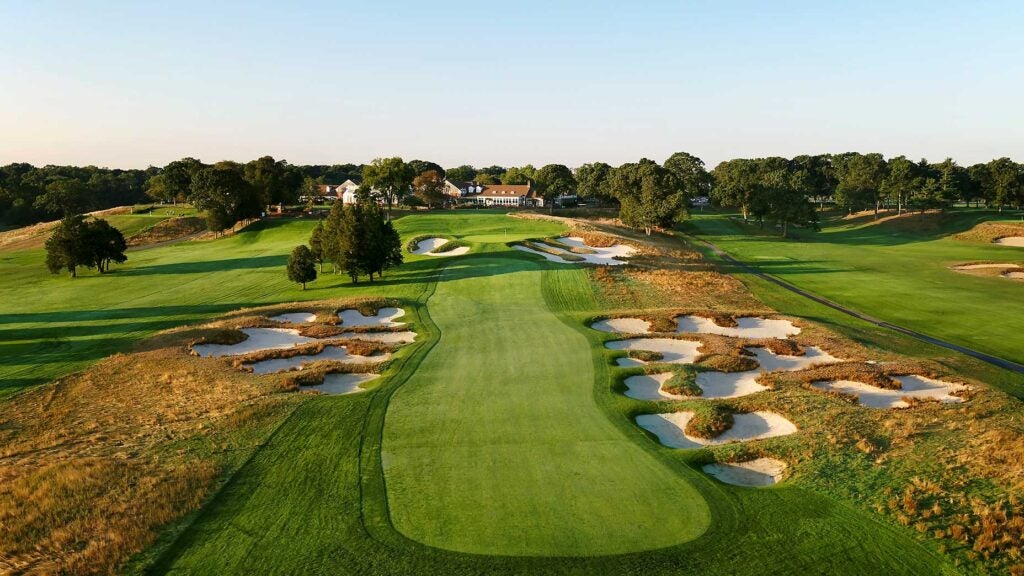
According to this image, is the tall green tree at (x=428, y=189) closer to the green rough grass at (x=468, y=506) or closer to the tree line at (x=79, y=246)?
the tree line at (x=79, y=246)

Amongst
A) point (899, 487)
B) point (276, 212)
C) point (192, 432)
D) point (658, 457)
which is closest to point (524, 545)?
point (658, 457)

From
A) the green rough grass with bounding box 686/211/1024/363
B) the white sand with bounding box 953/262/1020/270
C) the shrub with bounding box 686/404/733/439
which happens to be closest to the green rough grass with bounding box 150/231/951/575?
the shrub with bounding box 686/404/733/439

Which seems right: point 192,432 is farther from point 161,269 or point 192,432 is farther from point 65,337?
point 161,269

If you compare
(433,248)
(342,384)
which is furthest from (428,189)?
(342,384)

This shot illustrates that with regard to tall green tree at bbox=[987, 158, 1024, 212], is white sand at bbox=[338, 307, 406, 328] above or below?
below

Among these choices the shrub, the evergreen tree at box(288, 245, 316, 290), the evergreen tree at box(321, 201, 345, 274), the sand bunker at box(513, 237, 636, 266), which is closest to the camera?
the shrub

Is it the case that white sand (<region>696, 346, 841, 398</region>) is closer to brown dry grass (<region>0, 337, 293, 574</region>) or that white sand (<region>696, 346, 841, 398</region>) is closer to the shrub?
the shrub

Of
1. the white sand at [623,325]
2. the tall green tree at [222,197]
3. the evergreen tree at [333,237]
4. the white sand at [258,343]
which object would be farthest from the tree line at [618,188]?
the white sand at [258,343]

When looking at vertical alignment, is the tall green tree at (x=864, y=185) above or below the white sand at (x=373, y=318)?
above
